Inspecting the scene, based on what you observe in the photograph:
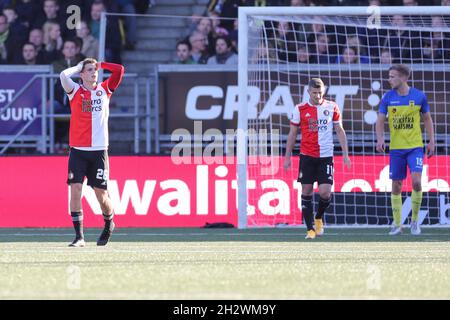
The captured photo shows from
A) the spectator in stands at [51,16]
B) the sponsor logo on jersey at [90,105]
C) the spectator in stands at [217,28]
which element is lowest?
the sponsor logo on jersey at [90,105]

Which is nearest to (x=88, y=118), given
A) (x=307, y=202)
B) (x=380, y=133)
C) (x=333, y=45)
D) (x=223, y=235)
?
(x=223, y=235)

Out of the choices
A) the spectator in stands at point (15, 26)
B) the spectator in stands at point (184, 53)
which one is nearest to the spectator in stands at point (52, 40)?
the spectator in stands at point (15, 26)

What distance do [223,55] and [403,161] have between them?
4.67 metres

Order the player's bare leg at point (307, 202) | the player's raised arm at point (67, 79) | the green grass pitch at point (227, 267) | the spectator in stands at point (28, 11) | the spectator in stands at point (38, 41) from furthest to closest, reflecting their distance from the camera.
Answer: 1. the spectator in stands at point (28, 11)
2. the spectator in stands at point (38, 41)
3. the player's bare leg at point (307, 202)
4. the player's raised arm at point (67, 79)
5. the green grass pitch at point (227, 267)

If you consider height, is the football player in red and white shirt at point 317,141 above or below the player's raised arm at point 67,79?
below

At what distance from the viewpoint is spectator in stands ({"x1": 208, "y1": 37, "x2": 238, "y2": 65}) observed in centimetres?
1767

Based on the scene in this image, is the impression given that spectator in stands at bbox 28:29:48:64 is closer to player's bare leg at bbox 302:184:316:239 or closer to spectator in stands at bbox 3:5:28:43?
spectator in stands at bbox 3:5:28:43

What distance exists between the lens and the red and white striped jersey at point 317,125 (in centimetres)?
1316

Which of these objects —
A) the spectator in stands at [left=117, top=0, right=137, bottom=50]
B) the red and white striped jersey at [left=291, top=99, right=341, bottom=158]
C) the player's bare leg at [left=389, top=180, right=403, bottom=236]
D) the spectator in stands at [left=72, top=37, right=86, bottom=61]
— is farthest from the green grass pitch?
the spectator in stands at [left=117, top=0, right=137, bottom=50]

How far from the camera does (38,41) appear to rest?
18312mm

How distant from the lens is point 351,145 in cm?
1644

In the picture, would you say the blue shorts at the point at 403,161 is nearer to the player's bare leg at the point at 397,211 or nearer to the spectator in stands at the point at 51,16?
the player's bare leg at the point at 397,211

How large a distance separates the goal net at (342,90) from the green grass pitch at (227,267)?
200 centimetres

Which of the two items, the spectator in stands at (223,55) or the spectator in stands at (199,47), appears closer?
the spectator in stands at (223,55)
